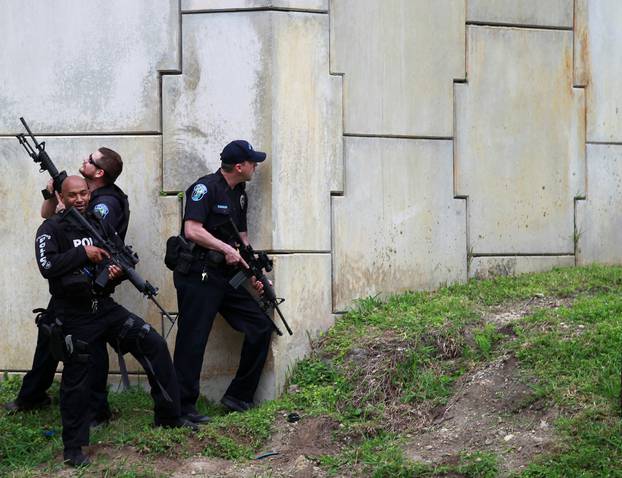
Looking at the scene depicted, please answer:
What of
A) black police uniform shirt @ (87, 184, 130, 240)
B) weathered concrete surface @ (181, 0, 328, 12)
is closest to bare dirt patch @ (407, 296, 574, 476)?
black police uniform shirt @ (87, 184, 130, 240)

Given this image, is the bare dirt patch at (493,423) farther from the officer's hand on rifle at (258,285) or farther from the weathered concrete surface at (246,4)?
the weathered concrete surface at (246,4)

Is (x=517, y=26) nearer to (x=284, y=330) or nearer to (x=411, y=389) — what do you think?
(x=284, y=330)

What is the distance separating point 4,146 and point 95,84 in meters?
0.95

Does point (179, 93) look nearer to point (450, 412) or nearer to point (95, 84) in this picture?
point (95, 84)

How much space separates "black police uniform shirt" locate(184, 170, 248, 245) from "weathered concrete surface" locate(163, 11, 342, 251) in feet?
1.03

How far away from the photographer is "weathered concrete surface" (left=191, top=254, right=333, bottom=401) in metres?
8.30

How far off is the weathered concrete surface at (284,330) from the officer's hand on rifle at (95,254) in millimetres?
1687

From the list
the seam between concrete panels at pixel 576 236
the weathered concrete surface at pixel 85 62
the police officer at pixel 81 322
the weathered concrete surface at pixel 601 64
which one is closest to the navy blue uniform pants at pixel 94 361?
the police officer at pixel 81 322

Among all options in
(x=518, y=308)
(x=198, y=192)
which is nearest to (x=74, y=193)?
(x=198, y=192)

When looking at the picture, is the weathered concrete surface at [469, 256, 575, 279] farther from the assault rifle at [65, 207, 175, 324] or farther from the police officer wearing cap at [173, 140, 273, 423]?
the assault rifle at [65, 207, 175, 324]

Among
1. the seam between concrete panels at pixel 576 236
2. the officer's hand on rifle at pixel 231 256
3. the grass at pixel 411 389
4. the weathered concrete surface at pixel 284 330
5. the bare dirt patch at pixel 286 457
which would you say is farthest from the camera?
the seam between concrete panels at pixel 576 236

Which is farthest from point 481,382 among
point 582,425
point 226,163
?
point 226,163

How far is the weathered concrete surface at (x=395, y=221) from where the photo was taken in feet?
28.4

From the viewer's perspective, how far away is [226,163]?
8062mm
